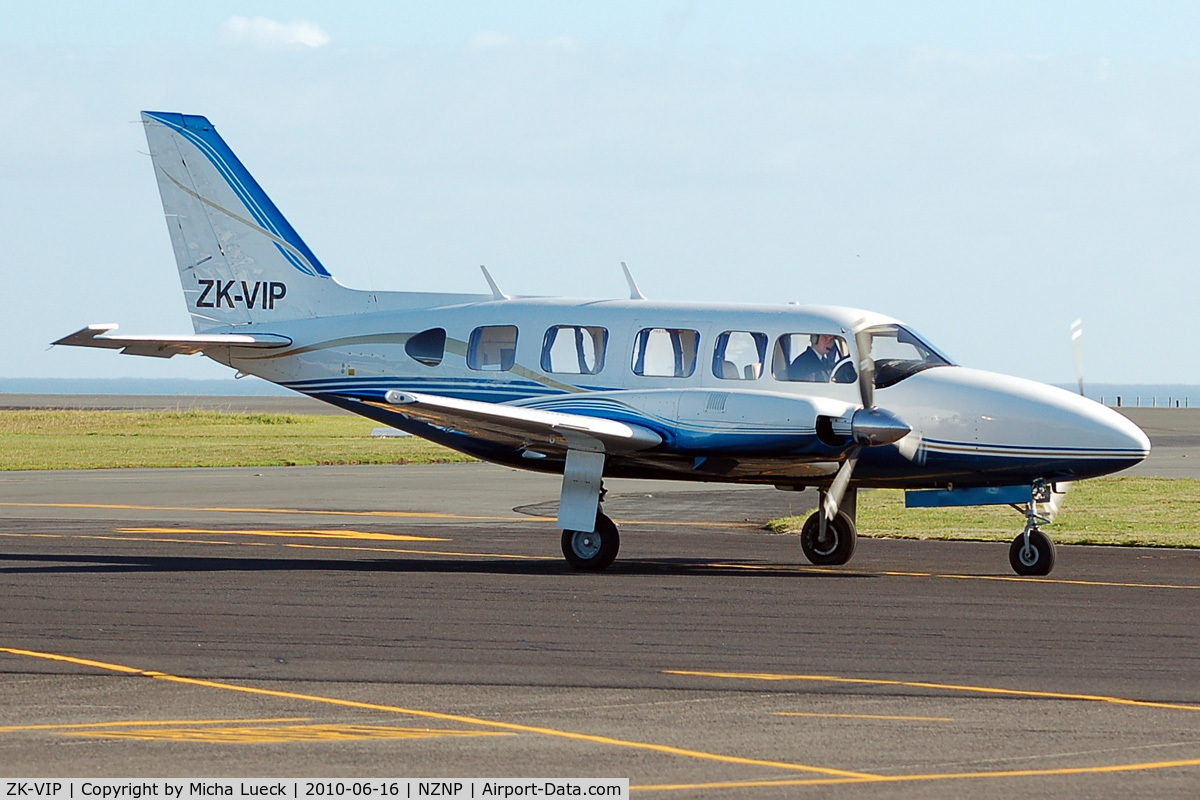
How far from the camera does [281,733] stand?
891cm

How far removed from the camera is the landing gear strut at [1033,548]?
1773 cm

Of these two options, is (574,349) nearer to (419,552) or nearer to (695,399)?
(695,399)

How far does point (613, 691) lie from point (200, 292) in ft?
45.0

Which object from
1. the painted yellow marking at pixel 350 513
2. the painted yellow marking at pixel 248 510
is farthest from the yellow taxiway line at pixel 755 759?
the painted yellow marking at pixel 248 510

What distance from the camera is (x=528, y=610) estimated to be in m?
14.5

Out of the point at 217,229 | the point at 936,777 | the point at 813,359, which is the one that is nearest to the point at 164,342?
the point at 217,229

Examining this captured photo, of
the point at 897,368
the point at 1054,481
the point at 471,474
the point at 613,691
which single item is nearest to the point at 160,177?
the point at 897,368

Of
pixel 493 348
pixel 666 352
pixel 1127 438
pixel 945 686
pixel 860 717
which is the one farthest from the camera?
pixel 493 348

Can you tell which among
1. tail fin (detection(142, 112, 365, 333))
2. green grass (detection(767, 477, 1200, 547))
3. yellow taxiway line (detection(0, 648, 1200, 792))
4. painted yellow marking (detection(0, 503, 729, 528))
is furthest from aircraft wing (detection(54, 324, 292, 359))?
yellow taxiway line (detection(0, 648, 1200, 792))

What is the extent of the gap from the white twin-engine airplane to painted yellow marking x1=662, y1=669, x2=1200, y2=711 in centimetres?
673

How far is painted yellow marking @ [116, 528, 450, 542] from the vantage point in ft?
74.2

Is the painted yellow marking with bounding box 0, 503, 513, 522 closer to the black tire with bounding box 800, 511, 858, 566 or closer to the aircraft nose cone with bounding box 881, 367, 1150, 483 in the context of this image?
the black tire with bounding box 800, 511, 858, 566

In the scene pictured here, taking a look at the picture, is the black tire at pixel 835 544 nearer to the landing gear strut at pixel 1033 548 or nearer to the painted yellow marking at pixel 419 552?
the landing gear strut at pixel 1033 548

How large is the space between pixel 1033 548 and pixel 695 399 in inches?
165
